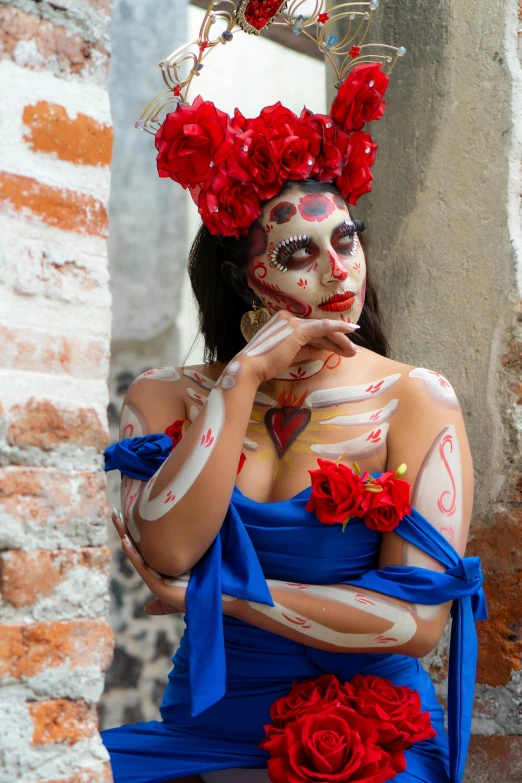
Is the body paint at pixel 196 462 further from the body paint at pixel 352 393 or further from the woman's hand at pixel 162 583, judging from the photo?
the body paint at pixel 352 393

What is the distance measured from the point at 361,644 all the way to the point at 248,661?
0.26 metres

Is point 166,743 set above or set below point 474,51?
below

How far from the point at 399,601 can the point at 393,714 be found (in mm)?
198

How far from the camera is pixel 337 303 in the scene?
5.77 feet

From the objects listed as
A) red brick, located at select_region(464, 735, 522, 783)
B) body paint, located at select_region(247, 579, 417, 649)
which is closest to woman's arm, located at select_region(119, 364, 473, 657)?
body paint, located at select_region(247, 579, 417, 649)

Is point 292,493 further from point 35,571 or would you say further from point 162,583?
point 35,571

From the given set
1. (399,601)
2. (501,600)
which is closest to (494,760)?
(501,600)

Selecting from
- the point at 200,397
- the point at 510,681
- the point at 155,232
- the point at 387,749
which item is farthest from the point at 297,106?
the point at 387,749

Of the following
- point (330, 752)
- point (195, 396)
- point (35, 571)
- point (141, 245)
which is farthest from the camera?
point (141, 245)

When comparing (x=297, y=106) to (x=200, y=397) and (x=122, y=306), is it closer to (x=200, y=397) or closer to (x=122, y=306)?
(x=122, y=306)

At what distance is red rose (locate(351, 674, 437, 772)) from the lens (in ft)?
5.24

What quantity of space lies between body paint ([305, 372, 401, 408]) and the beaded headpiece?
1.16 feet

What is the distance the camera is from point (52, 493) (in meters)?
1.02

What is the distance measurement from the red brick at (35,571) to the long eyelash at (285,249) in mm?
878
